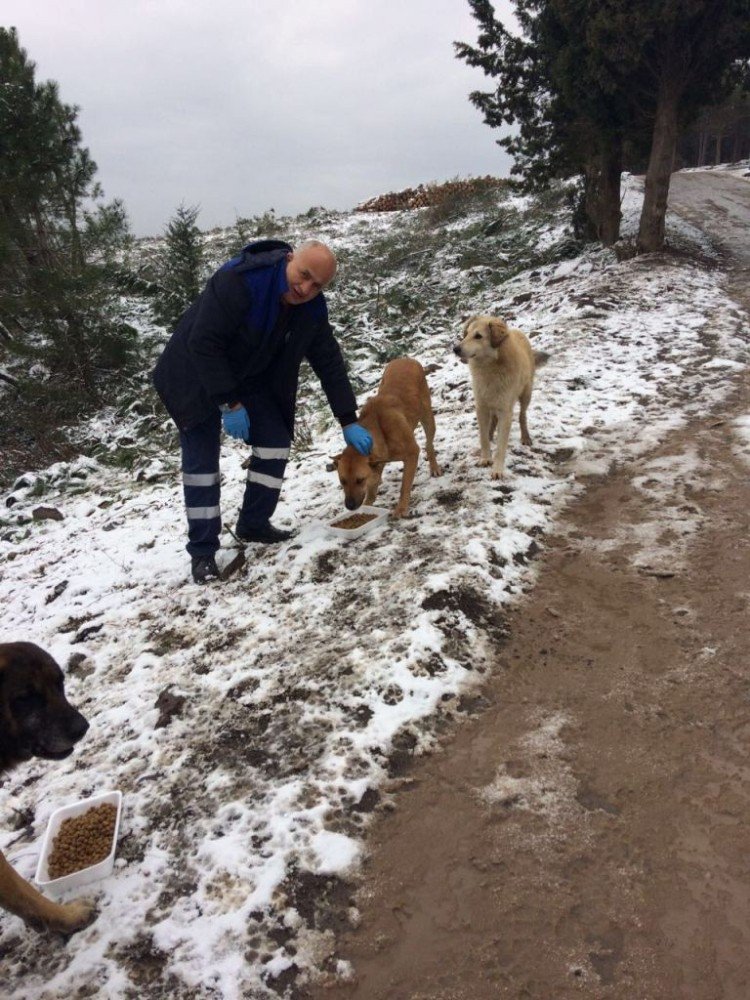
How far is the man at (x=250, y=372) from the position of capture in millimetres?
3834

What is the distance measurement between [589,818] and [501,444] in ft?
11.2

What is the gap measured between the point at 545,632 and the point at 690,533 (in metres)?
1.57

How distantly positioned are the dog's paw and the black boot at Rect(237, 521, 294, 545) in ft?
9.49

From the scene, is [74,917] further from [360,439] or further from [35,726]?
[360,439]

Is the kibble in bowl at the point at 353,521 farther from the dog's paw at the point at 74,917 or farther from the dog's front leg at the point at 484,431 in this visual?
the dog's paw at the point at 74,917

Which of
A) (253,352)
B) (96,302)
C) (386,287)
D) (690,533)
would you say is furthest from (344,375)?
(386,287)

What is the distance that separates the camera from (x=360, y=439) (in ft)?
15.1

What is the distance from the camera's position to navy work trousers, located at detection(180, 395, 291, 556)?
4336 millimetres

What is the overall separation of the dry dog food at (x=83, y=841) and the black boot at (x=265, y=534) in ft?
8.20

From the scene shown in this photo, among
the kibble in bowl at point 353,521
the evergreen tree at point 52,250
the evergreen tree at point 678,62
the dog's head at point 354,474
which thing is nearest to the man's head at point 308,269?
the dog's head at point 354,474

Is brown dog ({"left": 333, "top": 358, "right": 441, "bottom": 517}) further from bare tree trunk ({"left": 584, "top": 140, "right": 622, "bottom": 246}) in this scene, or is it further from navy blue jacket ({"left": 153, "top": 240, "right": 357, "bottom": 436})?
bare tree trunk ({"left": 584, "top": 140, "right": 622, "bottom": 246})

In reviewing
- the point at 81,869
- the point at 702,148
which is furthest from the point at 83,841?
the point at 702,148

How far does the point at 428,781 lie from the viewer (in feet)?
8.50

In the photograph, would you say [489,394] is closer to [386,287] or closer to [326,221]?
[386,287]
